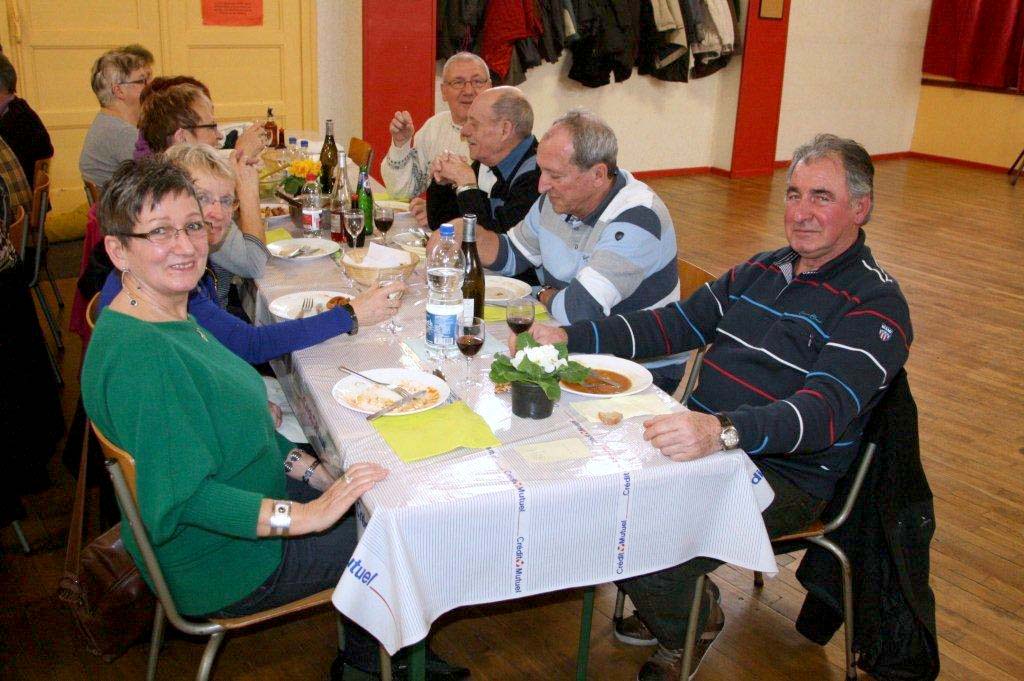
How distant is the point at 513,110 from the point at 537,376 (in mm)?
1716

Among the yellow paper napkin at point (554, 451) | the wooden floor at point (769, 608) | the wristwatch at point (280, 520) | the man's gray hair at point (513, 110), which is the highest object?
the man's gray hair at point (513, 110)

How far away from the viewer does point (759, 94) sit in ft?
29.7

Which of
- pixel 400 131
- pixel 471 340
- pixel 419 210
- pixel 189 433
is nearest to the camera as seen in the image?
pixel 189 433

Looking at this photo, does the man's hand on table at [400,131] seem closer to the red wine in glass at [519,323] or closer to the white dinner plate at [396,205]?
the white dinner plate at [396,205]

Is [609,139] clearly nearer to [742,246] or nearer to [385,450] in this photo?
[385,450]

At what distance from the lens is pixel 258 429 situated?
1899 mm

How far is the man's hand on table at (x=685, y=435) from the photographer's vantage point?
182cm

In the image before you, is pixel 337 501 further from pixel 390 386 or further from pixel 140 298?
pixel 140 298

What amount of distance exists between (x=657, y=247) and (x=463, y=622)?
1.22 m

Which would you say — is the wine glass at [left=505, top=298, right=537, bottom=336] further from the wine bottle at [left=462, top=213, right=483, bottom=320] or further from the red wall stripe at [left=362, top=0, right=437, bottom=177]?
Result: the red wall stripe at [left=362, top=0, right=437, bottom=177]

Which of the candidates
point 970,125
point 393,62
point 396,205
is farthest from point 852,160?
point 970,125

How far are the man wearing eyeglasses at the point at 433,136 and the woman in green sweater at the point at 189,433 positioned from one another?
230 centimetres

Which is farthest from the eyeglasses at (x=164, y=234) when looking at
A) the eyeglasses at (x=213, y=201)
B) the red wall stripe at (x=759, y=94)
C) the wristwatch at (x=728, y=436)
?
the red wall stripe at (x=759, y=94)

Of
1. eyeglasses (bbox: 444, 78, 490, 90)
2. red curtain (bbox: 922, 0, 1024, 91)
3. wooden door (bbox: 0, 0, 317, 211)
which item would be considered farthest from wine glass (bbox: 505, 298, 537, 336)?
red curtain (bbox: 922, 0, 1024, 91)
